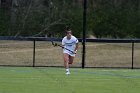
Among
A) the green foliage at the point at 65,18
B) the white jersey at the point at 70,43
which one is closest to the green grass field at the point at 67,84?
the white jersey at the point at 70,43

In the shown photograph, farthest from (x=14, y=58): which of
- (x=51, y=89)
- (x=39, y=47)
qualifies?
(x=51, y=89)

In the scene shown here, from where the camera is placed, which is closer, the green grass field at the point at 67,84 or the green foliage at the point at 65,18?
the green grass field at the point at 67,84

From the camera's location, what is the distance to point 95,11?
141 ft

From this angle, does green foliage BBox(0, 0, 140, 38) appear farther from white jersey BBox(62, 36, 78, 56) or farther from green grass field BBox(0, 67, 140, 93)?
green grass field BBox(0, 67, 140, 93)

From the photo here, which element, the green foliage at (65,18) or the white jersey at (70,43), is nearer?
the white jersey at (70,43)

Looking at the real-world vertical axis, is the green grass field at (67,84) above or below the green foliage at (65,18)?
below

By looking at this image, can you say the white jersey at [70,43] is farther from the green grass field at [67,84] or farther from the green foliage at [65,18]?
the green foliage at [65,18]

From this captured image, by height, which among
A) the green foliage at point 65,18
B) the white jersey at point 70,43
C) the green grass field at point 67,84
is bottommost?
the green grass field at point 67,84

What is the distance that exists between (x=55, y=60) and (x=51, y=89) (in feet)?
54.4

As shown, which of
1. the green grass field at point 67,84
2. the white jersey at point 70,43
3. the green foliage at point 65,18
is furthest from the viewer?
the green foliage at point 65,18

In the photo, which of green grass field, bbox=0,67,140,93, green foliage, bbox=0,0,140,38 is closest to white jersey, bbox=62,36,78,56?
green grass field, bbox=0,67,140,93

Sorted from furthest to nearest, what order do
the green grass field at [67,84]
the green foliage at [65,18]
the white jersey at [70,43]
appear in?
1. the green foliage at [65,18]
2. the white jersey at [70,43]
3. the green grass field at [67,84]

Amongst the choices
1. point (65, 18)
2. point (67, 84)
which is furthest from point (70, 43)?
point (65, 18)

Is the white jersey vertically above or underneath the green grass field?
above
